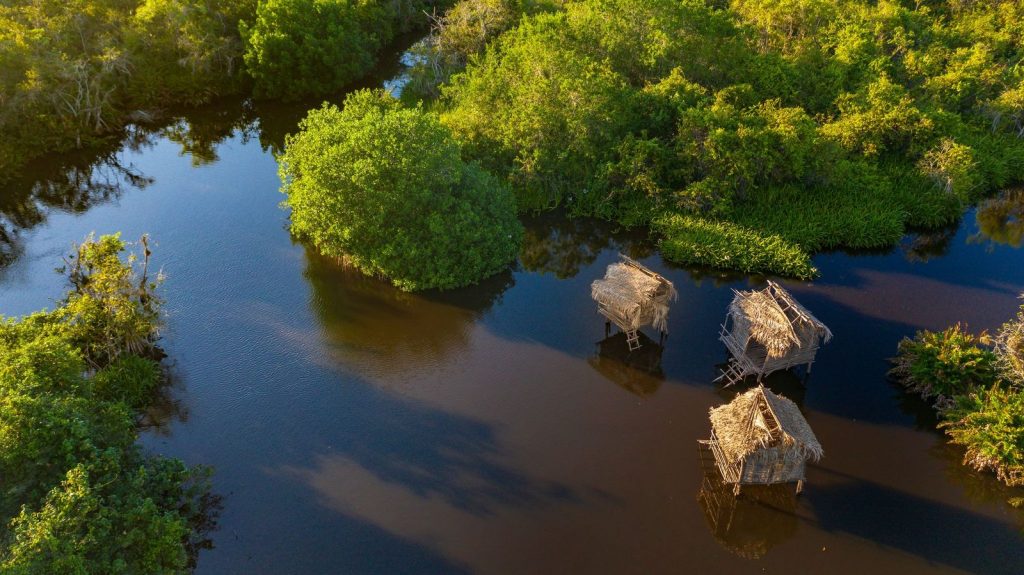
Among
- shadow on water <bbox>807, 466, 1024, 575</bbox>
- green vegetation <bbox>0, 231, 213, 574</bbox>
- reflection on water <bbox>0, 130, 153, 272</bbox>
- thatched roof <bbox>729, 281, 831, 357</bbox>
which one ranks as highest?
reflection on water <bbox>0, 130, 153, 272</bbox>

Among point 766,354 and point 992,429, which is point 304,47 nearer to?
point 766,354

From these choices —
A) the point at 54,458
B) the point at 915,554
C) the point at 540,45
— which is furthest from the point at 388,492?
the point at 540,45

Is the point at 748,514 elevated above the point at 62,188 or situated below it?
below

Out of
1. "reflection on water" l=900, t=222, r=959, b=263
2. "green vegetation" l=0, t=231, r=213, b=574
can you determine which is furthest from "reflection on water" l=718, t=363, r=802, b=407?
"green vegetation" l=0, t=231, r=213, b=574

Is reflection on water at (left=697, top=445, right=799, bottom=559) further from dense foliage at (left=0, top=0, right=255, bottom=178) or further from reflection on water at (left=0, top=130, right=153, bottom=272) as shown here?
dense foliage at (left=0, top=0, right=255, bottom=178)

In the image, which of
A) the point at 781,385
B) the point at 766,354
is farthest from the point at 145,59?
the point at 781,385
